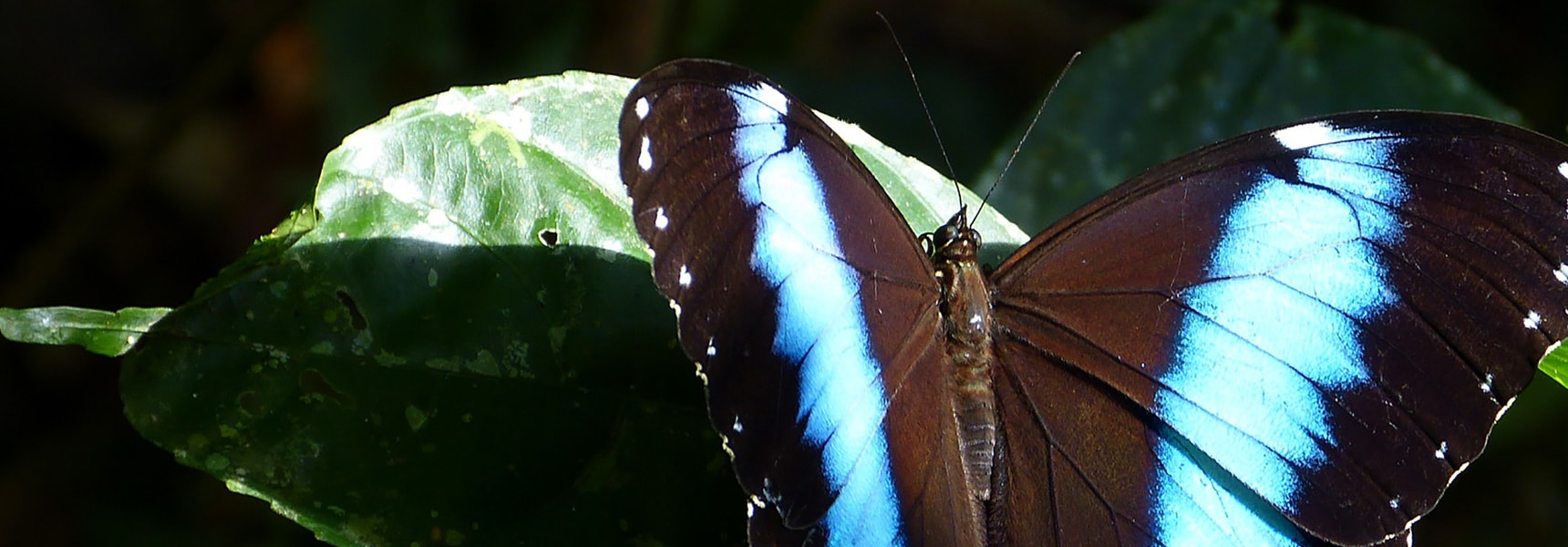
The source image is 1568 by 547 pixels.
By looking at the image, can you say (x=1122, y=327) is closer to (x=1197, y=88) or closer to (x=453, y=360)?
(x=453, y=360)

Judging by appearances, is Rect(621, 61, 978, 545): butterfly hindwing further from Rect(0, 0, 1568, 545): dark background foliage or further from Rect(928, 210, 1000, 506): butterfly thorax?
Rect(0, 0, 1568, 545): dark background foliage

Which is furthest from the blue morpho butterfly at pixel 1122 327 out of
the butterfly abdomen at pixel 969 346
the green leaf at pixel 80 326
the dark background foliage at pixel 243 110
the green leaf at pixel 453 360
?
the dark background foliage at pixel 243 110

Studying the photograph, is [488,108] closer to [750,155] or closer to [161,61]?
[750,155]

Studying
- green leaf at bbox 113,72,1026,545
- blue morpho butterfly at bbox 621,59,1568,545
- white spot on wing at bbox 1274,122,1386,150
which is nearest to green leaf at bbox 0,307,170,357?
green leaf at bbox 113,72,1026,545

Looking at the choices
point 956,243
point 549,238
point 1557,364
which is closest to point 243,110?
point 549,238

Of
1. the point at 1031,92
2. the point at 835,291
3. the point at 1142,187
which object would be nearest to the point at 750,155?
the point at 835,291

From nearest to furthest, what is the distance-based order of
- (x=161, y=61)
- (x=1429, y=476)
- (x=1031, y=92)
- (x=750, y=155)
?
(x=750, y=155)
(x=1429, y=476)
(x=161, y=61)
(x=1031, y=92)

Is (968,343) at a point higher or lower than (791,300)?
higher
